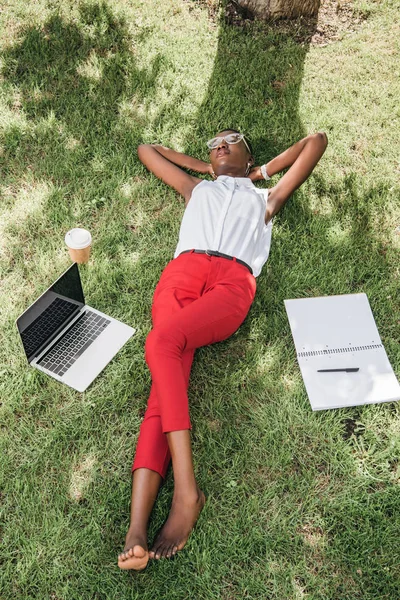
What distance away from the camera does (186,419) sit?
10.2 feet

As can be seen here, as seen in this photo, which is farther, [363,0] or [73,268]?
[363,0]

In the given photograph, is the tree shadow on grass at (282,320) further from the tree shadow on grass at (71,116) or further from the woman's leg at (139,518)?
the tree shadow on grass at (71,116)

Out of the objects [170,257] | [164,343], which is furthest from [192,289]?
[170,257]

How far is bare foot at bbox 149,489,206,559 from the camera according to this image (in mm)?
2980

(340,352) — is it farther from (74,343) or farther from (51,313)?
(51,313)

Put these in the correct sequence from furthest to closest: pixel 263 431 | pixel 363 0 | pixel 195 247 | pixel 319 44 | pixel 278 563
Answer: pixel 363 0 < pixel 319 44 < pixel 195 247 < pixel 263 431 < pixel 278 563

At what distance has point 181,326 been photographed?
3.39 metres

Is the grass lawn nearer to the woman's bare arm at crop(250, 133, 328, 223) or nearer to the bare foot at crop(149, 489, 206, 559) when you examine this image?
the bare foot at crop(149, 489, 206, 559)

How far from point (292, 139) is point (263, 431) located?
302 centimetres

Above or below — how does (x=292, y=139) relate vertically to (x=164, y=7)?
below

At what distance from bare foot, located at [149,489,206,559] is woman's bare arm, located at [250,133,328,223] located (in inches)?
90.3

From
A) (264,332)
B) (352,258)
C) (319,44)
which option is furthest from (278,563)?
(319,44)

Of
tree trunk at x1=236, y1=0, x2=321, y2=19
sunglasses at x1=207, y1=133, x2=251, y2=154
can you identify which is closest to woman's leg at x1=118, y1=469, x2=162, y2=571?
sunglasses at x1=207, y1=133, x2=251, y2=154

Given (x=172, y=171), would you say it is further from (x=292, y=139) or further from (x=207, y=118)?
(x=292, y=139)
